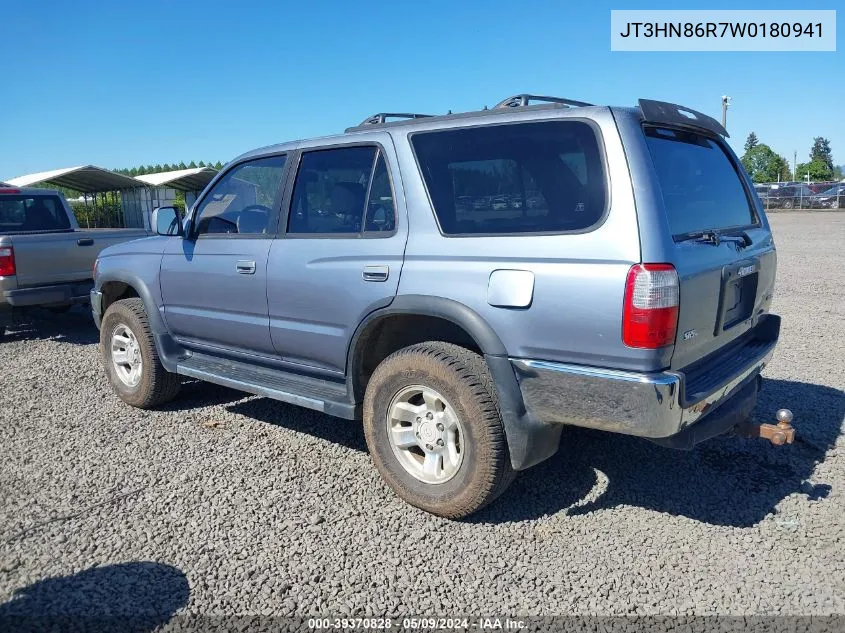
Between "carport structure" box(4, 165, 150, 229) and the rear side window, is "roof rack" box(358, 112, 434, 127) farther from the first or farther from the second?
"carport structure" box(4, 165, 150, 229)

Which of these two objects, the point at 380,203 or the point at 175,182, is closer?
the point at 380,203

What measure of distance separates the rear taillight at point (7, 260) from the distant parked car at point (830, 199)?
4134cm

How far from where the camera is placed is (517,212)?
127 inches

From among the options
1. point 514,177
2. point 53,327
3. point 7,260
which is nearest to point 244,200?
point 514,177

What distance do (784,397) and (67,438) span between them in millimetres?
5364

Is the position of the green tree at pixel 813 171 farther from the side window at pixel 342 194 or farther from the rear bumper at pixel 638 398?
the side window at pixel 342 194

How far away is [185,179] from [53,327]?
18.4m

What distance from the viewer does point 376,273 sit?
3.53 metres

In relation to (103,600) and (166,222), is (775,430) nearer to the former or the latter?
(103,600)

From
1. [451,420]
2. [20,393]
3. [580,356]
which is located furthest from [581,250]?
[20,393]

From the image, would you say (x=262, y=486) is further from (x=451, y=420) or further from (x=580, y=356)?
(x=580, y=356)

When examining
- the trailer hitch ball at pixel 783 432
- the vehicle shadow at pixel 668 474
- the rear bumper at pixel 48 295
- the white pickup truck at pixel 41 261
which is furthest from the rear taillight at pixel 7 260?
the trailer hitch ball at pixel 783 432

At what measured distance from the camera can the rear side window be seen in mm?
3012

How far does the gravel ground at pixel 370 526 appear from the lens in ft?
9.28
